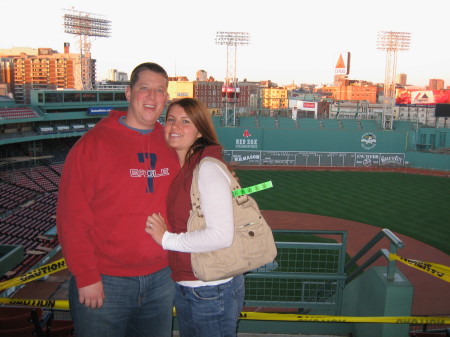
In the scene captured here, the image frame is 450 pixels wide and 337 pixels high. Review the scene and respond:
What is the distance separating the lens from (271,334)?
395 cm

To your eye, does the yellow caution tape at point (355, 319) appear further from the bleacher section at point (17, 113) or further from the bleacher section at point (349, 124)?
the bleacher section at point (349, 124)

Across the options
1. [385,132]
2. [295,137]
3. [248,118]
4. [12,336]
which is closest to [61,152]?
[248,118]

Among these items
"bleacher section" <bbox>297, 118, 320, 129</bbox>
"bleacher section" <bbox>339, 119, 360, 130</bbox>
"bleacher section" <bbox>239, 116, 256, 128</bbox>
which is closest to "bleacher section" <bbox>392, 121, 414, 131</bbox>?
"bleacher section" <bbox>339, 119, 360, 130</bbox>

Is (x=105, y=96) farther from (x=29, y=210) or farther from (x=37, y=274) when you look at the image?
(x=37, y=274)

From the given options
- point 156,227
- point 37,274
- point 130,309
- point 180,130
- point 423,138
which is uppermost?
point 180,130

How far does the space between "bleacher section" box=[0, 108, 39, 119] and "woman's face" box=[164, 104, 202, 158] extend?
26.6m

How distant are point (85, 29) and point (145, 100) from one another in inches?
1460

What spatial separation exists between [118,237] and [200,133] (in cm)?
81

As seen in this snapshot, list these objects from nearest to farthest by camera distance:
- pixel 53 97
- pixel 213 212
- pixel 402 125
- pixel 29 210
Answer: pixel 213 212 < pixel 29 210 < pixel 53 97 < pixel 402 125

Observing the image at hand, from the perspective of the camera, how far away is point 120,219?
2395mm

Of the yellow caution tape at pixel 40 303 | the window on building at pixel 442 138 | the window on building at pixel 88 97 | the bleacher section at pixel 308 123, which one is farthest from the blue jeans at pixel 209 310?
the window on building at pixel 442 138

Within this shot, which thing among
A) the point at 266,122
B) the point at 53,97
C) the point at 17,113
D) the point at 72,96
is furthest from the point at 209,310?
the point at 266,122

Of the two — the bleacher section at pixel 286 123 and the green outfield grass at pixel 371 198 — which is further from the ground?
the bleacher section at pixel 286 123

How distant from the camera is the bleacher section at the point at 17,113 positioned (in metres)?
25.8
